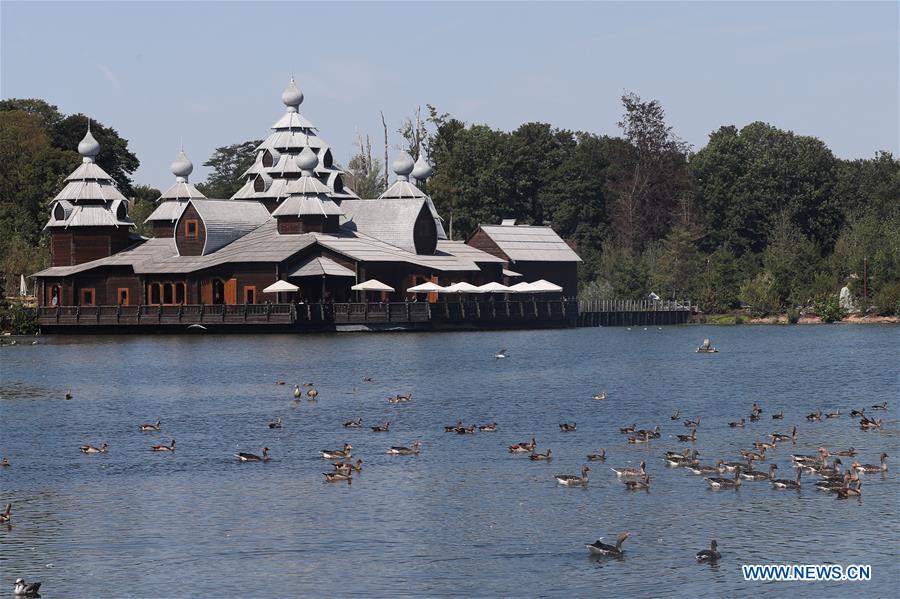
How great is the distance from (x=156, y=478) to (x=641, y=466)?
497 inches

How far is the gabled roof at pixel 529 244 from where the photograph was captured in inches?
5034

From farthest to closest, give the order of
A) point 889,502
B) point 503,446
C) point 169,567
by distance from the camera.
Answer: point 503,446, point 889,502, point 169,567

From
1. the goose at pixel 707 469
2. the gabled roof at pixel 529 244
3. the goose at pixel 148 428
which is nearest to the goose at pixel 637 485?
the goose at pixel 707 469

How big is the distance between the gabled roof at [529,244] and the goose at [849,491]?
9221cm

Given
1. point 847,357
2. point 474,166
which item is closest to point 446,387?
point 847,357

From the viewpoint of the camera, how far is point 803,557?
94.0ft

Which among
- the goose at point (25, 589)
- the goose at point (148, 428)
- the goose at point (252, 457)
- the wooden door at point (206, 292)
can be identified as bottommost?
the goose at point (25, 589)

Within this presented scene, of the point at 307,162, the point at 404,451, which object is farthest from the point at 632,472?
the point at 307,162

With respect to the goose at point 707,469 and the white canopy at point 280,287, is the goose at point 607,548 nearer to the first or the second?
the goose at point 707,469

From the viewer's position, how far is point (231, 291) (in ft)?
357

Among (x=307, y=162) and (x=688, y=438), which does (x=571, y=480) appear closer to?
(x=688, y=438)

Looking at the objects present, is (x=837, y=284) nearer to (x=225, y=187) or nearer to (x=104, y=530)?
(x=225, y=187)

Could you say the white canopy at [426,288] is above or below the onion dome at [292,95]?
below

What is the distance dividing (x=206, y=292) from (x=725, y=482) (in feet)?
258
